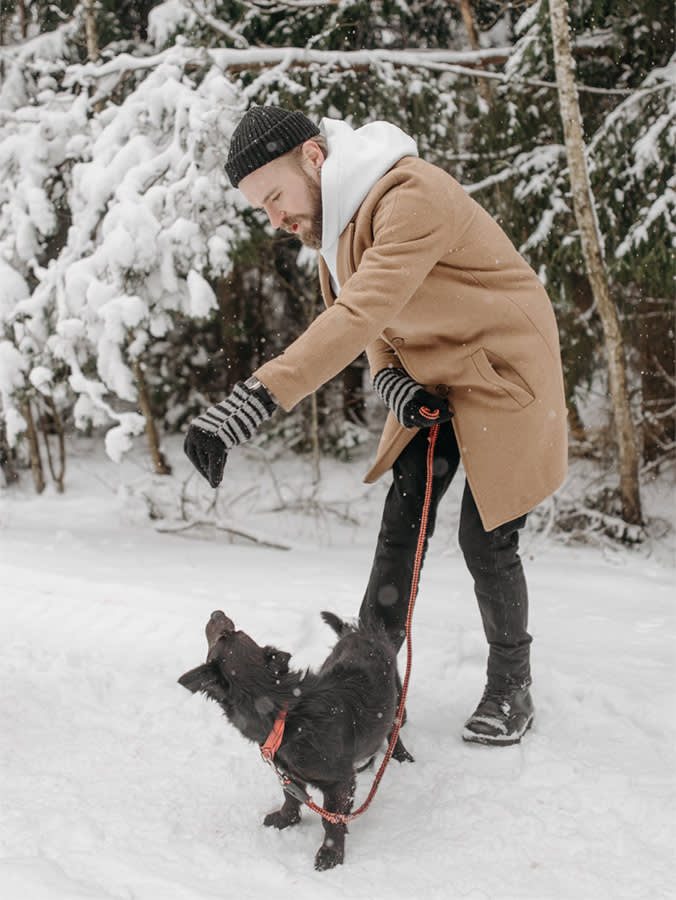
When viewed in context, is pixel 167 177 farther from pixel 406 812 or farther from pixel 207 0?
pixel 406 812

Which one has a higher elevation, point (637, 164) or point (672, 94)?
point (672, 94)

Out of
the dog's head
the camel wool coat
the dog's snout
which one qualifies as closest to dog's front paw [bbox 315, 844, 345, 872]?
the dog's head

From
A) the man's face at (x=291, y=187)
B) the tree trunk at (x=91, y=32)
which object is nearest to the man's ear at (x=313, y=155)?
the man's face at (x=291, y=187)

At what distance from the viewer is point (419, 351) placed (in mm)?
2297

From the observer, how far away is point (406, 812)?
7.17ft

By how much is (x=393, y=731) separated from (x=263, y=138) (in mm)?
1906

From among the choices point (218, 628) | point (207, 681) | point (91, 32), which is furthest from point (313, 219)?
point (91, 32)

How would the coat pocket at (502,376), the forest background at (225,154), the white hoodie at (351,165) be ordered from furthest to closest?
the forest background at (225,154), the coat pocket at (502,376), the white hoodie at (351,165)

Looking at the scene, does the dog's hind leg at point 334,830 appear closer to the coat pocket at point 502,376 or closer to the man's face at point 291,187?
the coat pocket at point 502,376

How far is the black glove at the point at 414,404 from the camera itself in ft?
7.47

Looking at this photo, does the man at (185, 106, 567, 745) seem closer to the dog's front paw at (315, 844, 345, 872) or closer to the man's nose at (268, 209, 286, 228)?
the man's nose at (268, 209, 286, 228)

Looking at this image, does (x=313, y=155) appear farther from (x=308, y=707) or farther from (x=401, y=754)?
(x=401, y=754)

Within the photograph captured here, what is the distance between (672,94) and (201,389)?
632 cm

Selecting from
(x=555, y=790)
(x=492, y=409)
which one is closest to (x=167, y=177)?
(x=492, y=409)
